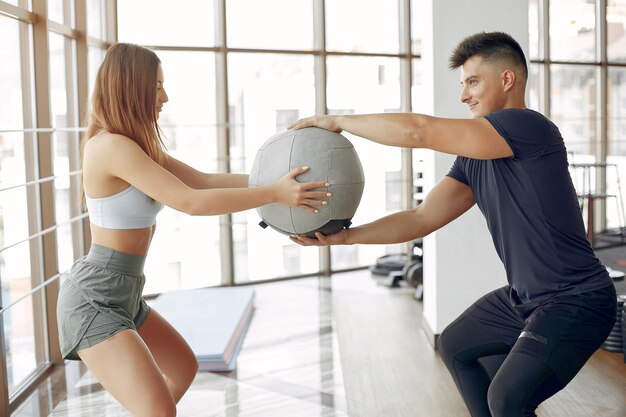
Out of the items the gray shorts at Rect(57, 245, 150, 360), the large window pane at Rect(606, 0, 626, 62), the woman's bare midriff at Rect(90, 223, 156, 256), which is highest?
Answer: the large window pane at Rect(606, 0, 626, 62)

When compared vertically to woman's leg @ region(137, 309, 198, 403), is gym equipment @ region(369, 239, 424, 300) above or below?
below

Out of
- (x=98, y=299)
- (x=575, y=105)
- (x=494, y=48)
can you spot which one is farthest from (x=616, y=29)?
(x=98, y=299)

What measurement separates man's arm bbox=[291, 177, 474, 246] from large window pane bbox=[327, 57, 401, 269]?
3795mm

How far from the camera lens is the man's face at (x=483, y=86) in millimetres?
2234

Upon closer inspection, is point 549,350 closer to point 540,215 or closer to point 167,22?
point 540,215

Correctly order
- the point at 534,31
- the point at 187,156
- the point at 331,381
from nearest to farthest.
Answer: the point at 331,381
the point at 187,156
the point at 534,31

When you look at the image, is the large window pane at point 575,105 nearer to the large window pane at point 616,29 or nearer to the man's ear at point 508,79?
the large window pane at point 616,29

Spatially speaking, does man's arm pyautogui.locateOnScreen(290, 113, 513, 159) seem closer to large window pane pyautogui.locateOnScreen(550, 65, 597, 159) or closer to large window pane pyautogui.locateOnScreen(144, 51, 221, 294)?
large window pane pyautogui.locateOnScreen(144, 51, 221, 294)

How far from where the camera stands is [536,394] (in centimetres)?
194

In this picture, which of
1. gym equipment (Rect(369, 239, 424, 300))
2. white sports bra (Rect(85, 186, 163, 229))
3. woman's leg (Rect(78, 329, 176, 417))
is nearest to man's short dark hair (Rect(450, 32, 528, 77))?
white sports bra (Rect(85, 186, 163, 229))

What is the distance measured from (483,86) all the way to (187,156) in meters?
3.93

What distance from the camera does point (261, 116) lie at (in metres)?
6.05

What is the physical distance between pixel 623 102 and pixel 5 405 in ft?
25.0

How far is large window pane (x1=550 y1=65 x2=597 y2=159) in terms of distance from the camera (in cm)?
764
